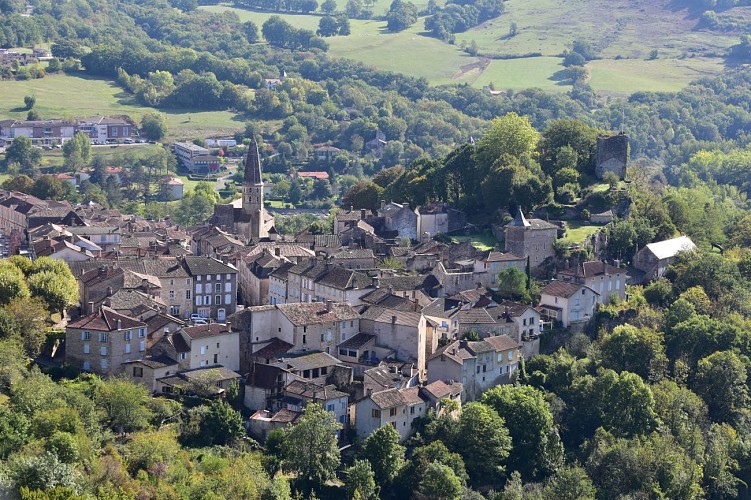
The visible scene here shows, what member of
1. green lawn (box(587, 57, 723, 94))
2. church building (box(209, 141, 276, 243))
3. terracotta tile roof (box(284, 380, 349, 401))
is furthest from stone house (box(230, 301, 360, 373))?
green lawn (box(587, 57, 723, 94))

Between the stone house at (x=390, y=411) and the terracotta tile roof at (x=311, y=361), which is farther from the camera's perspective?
the terracotta tile roof at (x=311, y=361)

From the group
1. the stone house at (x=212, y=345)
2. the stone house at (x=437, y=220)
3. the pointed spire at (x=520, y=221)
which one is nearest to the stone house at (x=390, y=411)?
the stone house at (x=212, y=345)

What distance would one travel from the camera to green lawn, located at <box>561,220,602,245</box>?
75438 mm

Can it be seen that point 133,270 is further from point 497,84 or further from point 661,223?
point 497,84

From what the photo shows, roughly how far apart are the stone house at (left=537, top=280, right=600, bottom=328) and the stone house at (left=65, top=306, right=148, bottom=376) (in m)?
21.9

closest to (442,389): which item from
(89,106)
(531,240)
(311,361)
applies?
(311,361)

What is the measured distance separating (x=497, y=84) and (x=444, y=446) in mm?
132736

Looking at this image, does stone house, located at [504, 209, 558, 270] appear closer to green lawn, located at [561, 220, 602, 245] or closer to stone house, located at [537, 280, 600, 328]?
green lawn, located at [561, 220, 602, 245]

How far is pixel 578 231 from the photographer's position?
7725 cm

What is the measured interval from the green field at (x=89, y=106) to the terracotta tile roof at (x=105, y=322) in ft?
296

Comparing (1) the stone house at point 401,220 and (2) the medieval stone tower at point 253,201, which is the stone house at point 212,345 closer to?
(1) the stone house at point 401,220

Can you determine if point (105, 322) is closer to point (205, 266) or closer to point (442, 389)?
point (205, 266)

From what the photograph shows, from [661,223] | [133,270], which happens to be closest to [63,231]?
[133,270]

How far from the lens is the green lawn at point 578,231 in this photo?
7544cm
